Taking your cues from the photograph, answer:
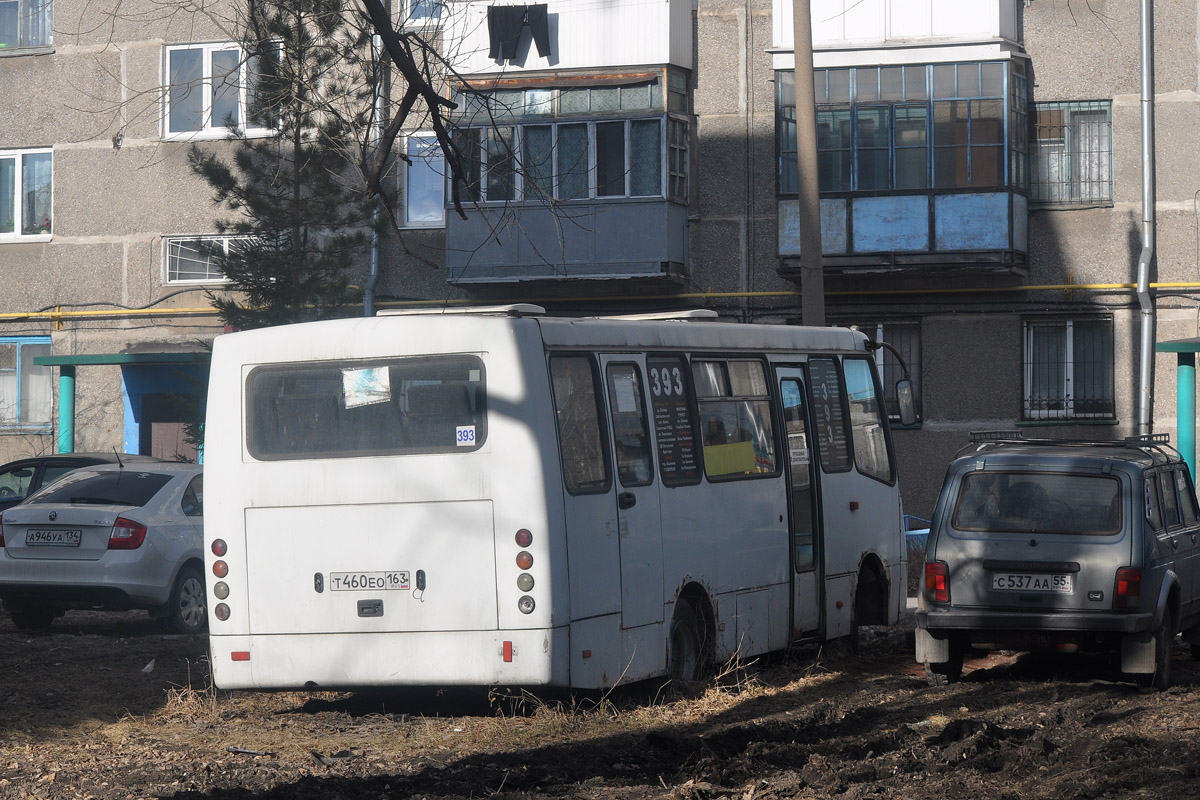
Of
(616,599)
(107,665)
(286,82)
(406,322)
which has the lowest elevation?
(107,665)

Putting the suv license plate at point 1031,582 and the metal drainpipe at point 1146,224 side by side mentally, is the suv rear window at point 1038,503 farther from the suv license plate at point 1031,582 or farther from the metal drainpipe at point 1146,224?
the metal drainpipe at point 1146,224

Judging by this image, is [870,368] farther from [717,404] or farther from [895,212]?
[895,212]

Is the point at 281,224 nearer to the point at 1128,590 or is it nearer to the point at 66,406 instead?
the point at 66,406

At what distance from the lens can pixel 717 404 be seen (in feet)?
36.8

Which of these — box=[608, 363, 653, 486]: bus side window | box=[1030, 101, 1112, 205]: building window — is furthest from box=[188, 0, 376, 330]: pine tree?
box=[608, 363, 653, 486]: bus side window

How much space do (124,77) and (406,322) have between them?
803 inches

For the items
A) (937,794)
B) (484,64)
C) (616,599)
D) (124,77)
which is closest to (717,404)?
(616,599)

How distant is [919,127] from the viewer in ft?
76.8

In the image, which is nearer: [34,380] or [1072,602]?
[1072,602]

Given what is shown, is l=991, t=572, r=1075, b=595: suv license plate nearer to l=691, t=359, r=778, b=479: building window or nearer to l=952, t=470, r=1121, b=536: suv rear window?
l=952, t=470, r=1121, b=536: suv rear window

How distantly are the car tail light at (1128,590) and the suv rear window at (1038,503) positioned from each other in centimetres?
33

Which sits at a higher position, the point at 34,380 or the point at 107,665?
the point at 34,380

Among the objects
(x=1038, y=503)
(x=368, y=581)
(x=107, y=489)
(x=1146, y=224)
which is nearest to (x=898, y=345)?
(x=1146, y=224)

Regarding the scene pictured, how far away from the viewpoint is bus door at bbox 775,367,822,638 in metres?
12.0
